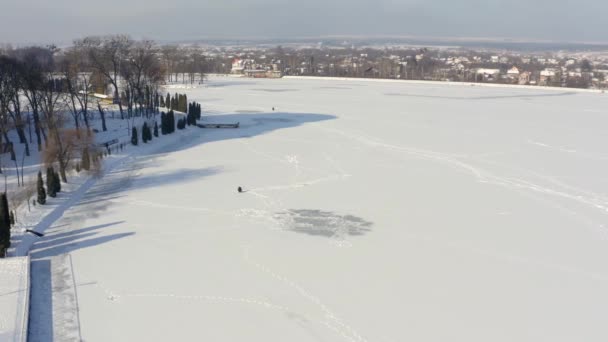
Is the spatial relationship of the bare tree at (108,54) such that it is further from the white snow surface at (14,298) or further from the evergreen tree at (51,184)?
the white snow surface at (14,298)

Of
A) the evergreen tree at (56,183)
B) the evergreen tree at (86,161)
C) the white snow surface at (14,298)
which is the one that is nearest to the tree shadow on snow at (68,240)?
the white snow surface at (14,298)

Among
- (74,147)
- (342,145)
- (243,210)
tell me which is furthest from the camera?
(342,145)

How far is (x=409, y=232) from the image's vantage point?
1523 cm

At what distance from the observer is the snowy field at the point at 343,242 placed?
34.0 ft

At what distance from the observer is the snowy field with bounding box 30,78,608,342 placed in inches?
408

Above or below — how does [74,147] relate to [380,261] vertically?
above

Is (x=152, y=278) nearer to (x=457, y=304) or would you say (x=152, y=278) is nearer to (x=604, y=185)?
(x=457, y=304)

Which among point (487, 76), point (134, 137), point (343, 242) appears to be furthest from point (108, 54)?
point (487, 76)

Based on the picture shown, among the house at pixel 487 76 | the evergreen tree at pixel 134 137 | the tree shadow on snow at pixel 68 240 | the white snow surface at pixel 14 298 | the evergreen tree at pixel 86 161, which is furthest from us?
the house at pixel 487 76

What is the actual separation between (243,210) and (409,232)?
499 cm

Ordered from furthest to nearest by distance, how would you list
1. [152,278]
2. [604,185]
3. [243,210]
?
[604,185] < [243,210] < [152,278]

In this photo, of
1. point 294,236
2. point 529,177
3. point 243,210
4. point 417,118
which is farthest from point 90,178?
point 417,118

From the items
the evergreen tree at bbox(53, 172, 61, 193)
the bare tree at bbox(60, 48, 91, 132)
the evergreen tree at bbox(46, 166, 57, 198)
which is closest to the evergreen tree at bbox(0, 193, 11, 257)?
the evergreen tree at bbox(46, 166, 57, 198)

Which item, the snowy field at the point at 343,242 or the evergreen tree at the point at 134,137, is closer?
the snowy field at the point at 343,242
